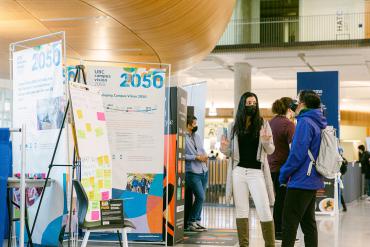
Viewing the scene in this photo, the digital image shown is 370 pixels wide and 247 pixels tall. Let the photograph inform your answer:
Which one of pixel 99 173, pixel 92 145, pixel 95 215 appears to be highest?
pixel 92 145

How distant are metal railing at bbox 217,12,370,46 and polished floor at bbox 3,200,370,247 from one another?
20.5 feet

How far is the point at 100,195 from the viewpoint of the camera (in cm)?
529

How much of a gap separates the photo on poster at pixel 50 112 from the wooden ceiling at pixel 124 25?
241cm

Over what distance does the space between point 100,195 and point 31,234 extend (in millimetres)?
821

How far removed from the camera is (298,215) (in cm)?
494

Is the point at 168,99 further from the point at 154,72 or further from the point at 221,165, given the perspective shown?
the point at 221,165

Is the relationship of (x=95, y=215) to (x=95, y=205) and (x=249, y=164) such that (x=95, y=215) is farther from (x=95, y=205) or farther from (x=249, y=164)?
(x=249, y=164)

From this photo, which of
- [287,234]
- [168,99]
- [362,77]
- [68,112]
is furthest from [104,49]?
[362,77]

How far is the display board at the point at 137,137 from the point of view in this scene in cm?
689

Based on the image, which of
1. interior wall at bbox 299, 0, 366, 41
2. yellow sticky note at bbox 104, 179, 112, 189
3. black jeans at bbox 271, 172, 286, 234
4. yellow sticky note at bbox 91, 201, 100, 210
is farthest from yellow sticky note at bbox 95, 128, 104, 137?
interior wall at bbox 299, 0, 366, 41

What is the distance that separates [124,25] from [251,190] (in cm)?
427

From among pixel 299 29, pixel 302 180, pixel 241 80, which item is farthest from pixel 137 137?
pixel 299 29

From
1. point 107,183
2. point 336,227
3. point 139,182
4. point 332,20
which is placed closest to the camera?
point 107,183

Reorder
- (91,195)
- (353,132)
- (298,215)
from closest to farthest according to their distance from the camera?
(298,215) < (91,195) < (353,132)
